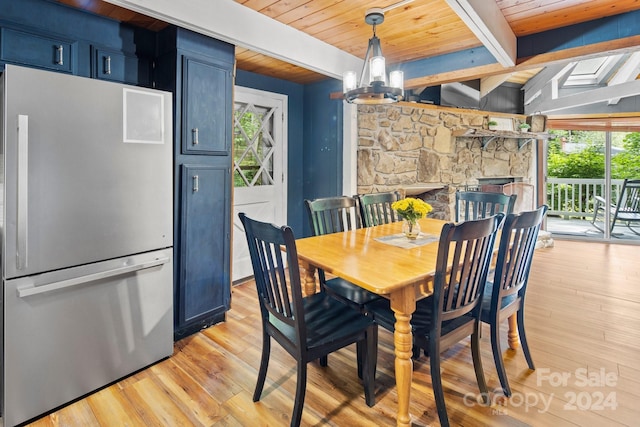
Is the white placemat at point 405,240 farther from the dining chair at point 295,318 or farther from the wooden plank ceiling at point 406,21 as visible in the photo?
the wooden plank ceiling at point 406,21

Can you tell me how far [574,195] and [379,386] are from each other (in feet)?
20.3

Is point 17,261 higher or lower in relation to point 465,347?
higher

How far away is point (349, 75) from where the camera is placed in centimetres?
230

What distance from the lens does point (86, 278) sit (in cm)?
188

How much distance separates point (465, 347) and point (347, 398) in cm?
101

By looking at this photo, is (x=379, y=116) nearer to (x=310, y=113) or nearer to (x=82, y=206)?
(x=310, y=113)

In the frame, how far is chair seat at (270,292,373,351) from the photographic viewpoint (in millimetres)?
→ 1715

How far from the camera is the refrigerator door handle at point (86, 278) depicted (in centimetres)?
170

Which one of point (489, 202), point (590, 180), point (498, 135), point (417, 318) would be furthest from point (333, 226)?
point (590, 180)

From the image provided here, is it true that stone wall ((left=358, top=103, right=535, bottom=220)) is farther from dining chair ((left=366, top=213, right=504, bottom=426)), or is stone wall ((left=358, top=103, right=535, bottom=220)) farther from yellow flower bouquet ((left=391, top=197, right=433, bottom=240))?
→ dining chair ((left=366, top=213, right=504, bottom=426))

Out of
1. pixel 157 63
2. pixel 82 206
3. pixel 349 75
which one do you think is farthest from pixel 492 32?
pixel 82 206

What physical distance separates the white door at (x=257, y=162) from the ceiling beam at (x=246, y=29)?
90 centimetres

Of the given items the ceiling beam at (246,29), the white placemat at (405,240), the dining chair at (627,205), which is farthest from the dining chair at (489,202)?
the dining chair at (627,205)

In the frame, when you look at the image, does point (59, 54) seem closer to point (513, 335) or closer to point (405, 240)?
point (405, 240)
